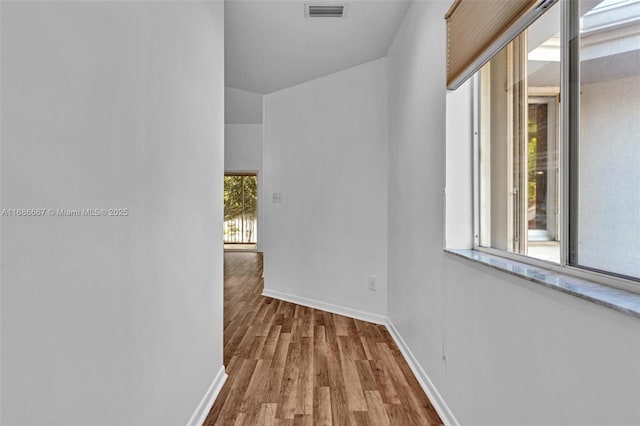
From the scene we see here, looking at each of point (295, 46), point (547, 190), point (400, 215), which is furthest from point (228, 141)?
point (547, 190)

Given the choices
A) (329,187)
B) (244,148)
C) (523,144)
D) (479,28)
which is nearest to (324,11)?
(479,28)

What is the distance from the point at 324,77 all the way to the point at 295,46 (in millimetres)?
725

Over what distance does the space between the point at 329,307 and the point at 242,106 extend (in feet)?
13.5

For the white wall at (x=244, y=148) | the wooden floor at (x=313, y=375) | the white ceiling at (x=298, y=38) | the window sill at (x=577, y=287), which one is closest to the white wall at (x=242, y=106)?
the white wall at (x=244, y=148)

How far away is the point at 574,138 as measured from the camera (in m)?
1.07

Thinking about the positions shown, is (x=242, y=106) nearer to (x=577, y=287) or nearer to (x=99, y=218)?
(x=99, y=218)

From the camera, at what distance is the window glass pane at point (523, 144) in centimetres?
120

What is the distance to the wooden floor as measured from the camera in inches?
72.2

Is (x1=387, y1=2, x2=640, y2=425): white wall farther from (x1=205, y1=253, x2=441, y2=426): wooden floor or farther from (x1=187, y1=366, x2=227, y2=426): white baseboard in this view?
(x1=187, y1=366, x2=227, y2=426): white baseboard

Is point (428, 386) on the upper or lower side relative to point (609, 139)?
lower

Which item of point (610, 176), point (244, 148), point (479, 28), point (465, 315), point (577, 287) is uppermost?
point (244, 148)

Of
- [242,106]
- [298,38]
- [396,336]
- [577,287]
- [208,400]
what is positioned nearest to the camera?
[577,287]

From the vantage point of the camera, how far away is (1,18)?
26.7 inches

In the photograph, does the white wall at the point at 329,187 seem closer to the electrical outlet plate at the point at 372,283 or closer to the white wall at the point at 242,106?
the electrical outlet plate at the point at 372,283
